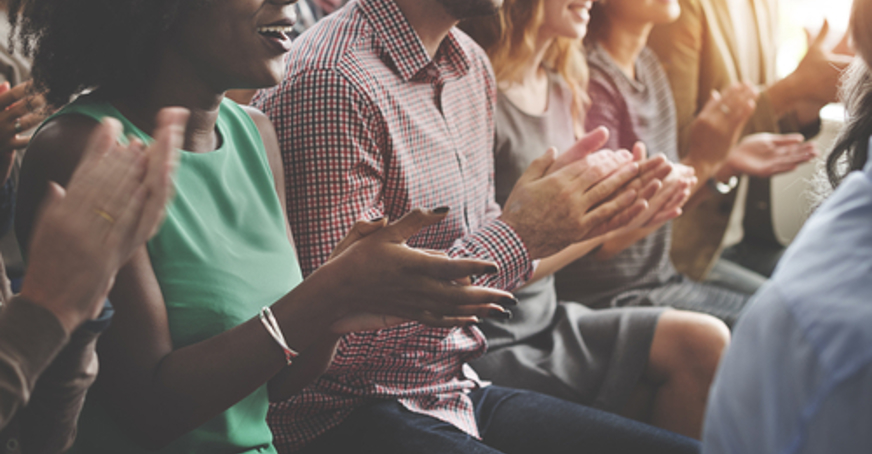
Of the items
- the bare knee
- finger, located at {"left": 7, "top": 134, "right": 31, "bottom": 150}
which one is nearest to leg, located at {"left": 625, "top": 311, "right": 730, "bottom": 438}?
the bare knee

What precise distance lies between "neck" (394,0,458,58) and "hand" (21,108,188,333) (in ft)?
2.16

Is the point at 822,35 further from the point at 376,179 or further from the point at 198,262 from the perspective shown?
the point at 198,262

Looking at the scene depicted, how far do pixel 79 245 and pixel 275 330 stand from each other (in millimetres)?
254

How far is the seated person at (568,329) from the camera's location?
121cm

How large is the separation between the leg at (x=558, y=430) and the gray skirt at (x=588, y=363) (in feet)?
0.35

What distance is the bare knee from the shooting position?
46.5 inches

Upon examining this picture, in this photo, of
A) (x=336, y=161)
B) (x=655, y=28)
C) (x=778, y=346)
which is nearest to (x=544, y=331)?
(x=336, y=161)

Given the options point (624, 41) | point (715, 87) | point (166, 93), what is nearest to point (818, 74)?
point (715, 87)

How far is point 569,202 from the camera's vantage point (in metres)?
0.99

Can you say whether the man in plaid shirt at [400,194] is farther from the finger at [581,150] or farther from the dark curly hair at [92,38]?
the dark curly hair at [92,38]

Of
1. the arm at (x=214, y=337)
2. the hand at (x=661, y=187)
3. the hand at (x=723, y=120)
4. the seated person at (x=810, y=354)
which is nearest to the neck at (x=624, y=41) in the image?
the hand at (x=723, y=120)

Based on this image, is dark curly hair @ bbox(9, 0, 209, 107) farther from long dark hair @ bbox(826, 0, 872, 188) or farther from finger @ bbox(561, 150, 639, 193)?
long dark hair @ bbox(826, 0, 872, 188)

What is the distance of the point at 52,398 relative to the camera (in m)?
0.55

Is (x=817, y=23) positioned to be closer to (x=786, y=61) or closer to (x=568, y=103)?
(x=786, y=61)
